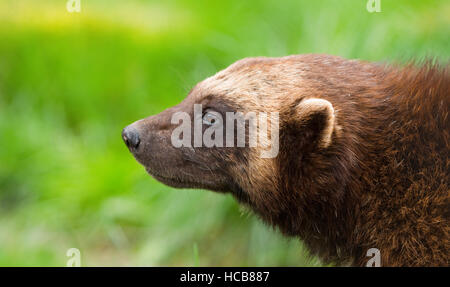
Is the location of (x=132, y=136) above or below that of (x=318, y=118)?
below

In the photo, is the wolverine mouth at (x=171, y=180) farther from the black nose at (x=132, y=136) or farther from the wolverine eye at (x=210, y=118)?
the wolverine eye at (x=210, y=118)

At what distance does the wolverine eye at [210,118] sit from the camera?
12.2ft

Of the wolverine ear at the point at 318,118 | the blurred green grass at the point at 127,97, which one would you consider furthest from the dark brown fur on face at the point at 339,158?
the blurred green grass at the point at 127,97

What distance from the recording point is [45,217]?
241 inches

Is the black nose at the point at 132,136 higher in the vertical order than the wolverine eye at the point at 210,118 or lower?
lower

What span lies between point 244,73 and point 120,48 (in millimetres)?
4289

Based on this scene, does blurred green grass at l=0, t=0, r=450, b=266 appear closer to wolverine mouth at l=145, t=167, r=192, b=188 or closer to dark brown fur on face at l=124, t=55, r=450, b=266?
dark brown fur on face at l=124, t=55, r=450, b=266

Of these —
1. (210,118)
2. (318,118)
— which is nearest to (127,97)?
(210,118)

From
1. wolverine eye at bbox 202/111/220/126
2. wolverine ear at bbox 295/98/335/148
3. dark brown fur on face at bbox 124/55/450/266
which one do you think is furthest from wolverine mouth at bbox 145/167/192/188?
wolverine ear at bbox 295/98/335/148

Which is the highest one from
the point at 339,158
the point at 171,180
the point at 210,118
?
the point at 210,118

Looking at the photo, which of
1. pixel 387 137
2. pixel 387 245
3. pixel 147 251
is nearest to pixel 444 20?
pixel 387 137

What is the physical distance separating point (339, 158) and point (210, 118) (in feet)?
2.68

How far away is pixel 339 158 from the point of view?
3.49 metres

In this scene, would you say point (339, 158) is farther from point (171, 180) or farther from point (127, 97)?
point (127, 97)
